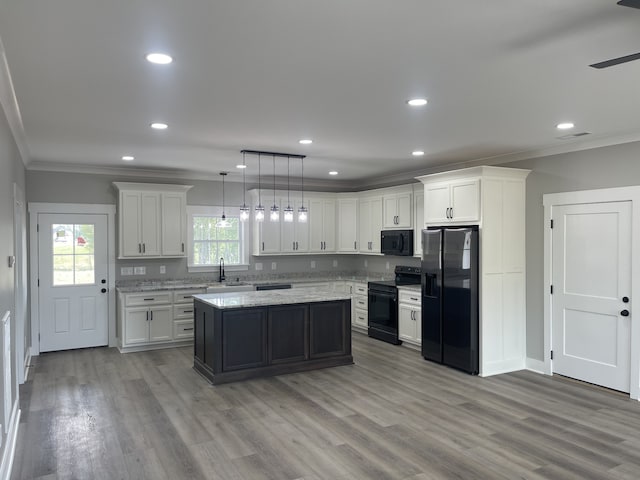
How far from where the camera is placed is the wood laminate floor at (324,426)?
3334mm

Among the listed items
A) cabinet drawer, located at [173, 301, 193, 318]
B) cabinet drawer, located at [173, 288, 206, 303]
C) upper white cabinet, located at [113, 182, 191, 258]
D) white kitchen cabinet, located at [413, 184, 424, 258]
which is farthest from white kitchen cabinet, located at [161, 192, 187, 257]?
white kitchen cabinet, located at [413, 184, 424, 258]

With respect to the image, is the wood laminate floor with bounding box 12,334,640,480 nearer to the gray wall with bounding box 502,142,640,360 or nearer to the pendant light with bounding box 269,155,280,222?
the gray wall with bounding box 502,142,640,360

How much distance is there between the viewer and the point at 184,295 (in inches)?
275

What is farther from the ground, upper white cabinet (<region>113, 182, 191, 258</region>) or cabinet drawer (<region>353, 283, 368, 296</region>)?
upper white cabinet (<region>113, 182, 191, 258</region>)

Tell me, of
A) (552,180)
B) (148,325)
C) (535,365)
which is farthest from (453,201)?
(148,325)

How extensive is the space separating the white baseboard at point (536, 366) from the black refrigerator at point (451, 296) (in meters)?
0.79

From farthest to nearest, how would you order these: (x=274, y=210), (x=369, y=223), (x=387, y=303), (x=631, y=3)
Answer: (x=369, y=223) → (x=387, y=303) → (x=274, y=210) → (x=631, y=3)

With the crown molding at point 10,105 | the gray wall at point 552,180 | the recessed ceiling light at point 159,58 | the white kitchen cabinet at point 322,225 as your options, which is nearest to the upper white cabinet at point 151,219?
the crown molding at point 10,105

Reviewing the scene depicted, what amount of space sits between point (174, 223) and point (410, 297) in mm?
3692

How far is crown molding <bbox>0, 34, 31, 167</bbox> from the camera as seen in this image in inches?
112

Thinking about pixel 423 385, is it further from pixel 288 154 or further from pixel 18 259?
pixel 18 259

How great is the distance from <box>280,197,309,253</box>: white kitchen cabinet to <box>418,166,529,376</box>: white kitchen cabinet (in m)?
3.02

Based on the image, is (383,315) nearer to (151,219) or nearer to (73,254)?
(151,219)

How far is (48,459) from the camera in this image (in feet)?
11.4
